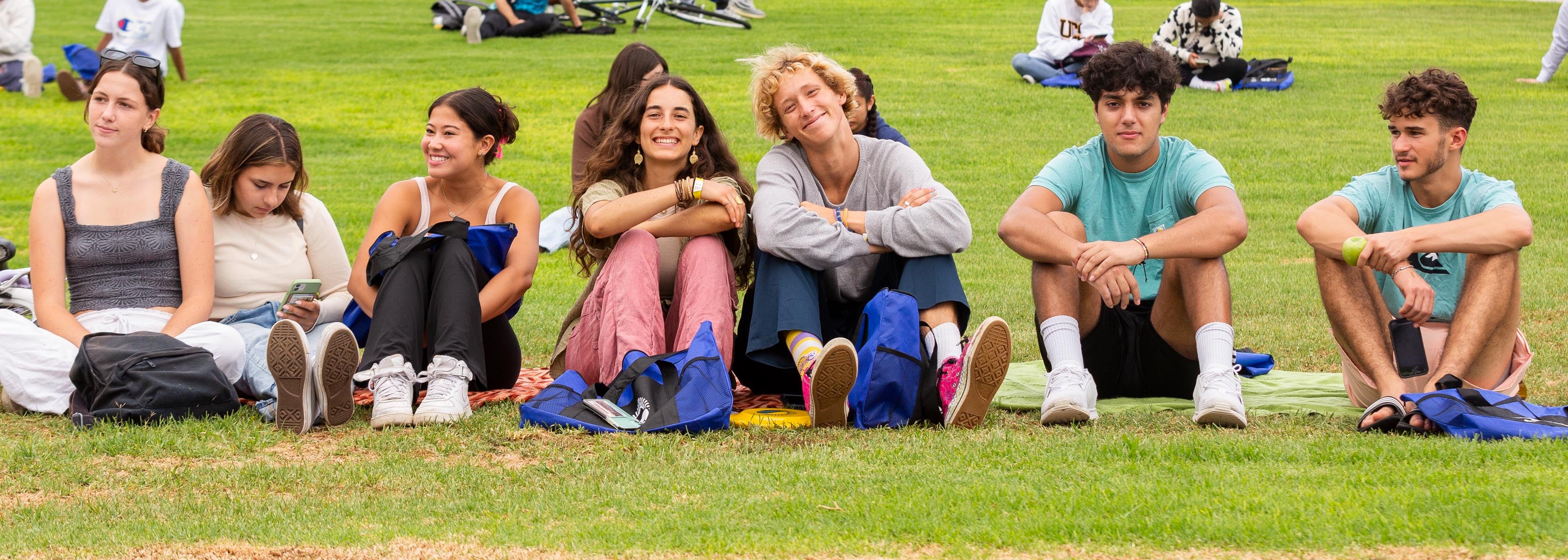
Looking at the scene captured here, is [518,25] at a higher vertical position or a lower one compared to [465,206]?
higher

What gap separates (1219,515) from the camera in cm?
333

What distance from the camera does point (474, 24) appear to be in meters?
19.8

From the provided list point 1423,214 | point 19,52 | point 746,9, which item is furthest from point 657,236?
point 746,9

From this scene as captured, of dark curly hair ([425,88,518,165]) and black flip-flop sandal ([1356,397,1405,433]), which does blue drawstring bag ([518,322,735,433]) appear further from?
black flip-flop sandal ([1356,397,1405,433])

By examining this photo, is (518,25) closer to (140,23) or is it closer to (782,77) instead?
(140,23)

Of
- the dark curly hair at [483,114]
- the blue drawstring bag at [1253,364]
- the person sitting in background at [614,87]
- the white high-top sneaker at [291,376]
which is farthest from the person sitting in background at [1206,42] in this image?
the white high-top sneaker at [291,376]

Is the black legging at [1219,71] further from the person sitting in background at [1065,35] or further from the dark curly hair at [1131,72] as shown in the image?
the dark curly hair at [1131,72]

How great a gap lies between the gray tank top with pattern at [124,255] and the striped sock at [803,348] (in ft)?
7.59

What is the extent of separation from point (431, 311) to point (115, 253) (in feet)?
4.06

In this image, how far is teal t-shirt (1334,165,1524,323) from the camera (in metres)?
4.66

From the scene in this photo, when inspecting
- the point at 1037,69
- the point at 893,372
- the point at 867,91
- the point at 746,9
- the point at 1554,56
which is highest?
the point at 746,9

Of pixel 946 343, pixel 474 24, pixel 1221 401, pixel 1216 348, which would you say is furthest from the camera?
pixel 474 24

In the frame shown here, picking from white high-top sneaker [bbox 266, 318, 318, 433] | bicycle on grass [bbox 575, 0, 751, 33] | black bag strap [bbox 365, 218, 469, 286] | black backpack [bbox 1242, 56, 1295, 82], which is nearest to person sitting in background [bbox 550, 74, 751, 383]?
black bag strap [bbox 365, 218, 469, 286]

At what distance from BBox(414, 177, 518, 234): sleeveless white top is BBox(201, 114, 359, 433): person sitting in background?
445mm
